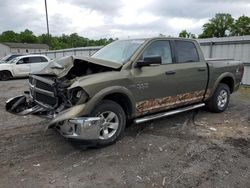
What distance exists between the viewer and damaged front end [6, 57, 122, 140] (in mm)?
4516

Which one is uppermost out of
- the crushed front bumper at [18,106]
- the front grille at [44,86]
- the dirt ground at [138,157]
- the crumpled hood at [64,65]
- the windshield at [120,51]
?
the windshield at [120,51]

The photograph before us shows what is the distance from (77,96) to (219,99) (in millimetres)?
4361

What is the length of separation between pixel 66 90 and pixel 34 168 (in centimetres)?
127

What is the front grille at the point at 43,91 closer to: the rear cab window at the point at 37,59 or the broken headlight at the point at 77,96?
the broken headlight at the point at 77,96

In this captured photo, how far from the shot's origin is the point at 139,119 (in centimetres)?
556

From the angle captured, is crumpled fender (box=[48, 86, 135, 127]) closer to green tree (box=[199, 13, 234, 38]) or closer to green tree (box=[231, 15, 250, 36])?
green tree (box=[231, 15, 250, 36])

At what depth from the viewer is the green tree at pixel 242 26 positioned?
190 ft

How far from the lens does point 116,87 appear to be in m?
5.03

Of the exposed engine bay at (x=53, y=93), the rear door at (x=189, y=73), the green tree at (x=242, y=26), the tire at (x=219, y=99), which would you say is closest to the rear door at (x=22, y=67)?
the exposed engine bay at (x=53, y=93)

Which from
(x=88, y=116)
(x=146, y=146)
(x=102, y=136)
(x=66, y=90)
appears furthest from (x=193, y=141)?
(x=66, y=90)

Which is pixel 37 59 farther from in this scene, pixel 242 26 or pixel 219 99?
pixel 242 26

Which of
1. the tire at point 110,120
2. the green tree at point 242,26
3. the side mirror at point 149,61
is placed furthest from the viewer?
the green tree at point 242,26

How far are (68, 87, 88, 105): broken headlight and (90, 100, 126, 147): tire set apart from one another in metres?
0.30

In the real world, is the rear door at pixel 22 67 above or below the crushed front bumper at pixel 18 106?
below
